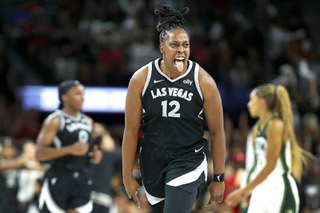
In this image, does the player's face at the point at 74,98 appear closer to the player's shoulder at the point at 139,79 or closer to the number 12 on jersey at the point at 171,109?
the player's shoulder at the point at 139,79

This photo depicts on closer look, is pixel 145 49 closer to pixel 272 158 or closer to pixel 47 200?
pixel 47 200

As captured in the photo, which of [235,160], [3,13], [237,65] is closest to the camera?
[235,160]

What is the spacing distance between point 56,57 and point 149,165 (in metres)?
10.1

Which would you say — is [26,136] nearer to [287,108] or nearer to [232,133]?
[232,133]

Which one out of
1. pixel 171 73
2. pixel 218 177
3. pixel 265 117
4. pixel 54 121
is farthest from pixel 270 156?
pixel 54 121

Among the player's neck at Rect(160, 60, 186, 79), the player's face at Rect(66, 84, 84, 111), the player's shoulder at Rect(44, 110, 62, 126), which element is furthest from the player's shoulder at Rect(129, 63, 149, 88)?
the player's face at Rect(66, 84, 84, 111)

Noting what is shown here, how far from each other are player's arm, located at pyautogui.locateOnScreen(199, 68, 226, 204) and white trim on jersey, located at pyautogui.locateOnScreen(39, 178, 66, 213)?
2.52 m

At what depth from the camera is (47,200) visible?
811 centimetres

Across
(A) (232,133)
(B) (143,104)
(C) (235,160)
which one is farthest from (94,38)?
(B) (143,104)

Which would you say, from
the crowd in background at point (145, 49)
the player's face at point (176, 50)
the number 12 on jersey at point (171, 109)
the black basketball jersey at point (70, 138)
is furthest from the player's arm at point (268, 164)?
the crowd in background at point (145, 49)

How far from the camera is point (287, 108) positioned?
7.72 metres

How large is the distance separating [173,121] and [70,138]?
240 centimetres

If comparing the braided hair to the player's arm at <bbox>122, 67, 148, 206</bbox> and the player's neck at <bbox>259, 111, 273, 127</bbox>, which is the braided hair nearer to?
the player's arm at <bbox>122, 67, 148, 206</bbox>

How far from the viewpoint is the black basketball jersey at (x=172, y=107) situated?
5902mm
